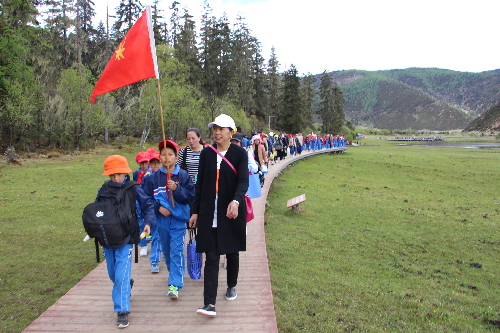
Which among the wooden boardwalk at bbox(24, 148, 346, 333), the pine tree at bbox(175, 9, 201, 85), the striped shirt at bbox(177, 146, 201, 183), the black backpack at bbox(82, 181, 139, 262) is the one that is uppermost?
the pine tree at bbox(175, 9, 201, 85)

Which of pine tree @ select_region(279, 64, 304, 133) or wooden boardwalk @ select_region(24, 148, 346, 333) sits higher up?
pine tree @ select_region(279, 64, 304, 133)

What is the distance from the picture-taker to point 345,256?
748cm

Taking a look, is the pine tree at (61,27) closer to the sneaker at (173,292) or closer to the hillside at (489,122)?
the sneaker at (173,292)

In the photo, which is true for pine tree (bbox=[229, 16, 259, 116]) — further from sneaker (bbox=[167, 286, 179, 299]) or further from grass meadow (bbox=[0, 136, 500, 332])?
sneaker (bbox=[167, 286, 179, 299])

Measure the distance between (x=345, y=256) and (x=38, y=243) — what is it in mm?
6468

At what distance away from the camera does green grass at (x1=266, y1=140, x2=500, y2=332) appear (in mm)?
4828

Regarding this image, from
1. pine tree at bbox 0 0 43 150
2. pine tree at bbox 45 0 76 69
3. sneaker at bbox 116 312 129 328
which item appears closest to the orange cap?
sneaker at bbox 116 312 129 328

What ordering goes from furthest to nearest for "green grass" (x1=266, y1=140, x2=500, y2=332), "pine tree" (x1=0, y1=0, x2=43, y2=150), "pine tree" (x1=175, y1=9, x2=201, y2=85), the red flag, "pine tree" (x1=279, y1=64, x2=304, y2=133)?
"pine tree" (x1=279, y1=64, x2=304, y2=133) < "pine tree" (x1=175, y1=9, x2=201, y2=85) < "pine tree" (x1=0, y1=0, x2=43, y2=150) < "green grass" (x1=266, y1=140, x2=500, y2=332) < the red flag

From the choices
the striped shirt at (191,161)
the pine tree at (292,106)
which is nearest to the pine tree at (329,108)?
the pine tree at (292,106)

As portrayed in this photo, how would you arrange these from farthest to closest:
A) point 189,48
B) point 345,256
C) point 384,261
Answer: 1. point 189,48
2. point 345,256
3. point 384,261

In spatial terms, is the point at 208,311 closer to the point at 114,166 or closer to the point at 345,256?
the point at 114,166

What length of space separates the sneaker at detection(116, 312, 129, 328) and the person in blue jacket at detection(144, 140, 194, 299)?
0.67m

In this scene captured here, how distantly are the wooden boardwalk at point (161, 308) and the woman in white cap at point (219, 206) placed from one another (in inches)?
10.2

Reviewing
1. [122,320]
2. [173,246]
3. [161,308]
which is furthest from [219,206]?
[122,320]
